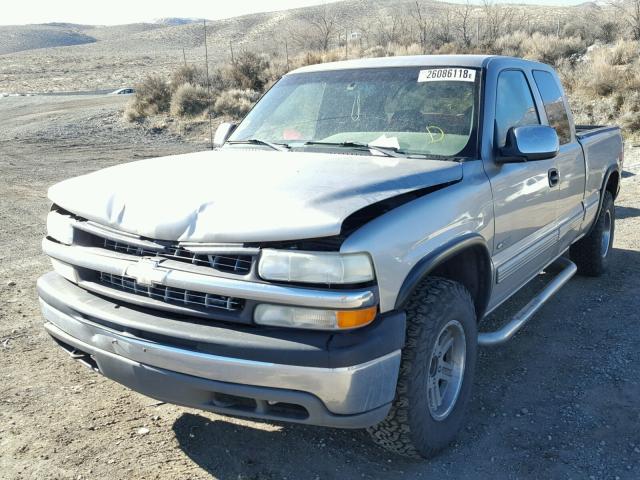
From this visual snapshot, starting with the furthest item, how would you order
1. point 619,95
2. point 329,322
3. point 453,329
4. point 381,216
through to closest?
point 619,95 < point 453,329 < point 381,216 < point 329,322

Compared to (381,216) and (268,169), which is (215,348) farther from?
(268,169)

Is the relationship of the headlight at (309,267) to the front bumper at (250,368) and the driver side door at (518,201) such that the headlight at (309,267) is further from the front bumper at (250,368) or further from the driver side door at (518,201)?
the driver side door at (518,201)

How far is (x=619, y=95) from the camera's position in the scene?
52.3 ft

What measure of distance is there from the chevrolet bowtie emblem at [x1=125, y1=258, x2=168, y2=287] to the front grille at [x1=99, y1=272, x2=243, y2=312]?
0.06 m

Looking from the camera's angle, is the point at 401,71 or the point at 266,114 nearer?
the point at 401,71

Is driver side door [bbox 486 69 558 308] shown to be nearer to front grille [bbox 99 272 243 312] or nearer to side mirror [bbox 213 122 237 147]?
front grille [bbox 99 272 243 312]

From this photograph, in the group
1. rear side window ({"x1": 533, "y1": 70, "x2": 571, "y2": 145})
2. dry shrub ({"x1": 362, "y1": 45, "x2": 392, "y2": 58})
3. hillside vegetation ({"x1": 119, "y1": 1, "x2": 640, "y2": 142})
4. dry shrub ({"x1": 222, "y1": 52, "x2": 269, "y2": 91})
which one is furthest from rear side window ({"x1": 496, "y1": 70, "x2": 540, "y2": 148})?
dry shrub ({"x1": 362, "y1": 45, "x2": 392, "y2": 58})

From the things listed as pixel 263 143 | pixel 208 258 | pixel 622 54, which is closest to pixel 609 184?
pixel 263 143

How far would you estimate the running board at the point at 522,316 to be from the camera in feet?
12.2

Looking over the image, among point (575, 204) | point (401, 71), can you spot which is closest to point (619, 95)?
point (575, 204)

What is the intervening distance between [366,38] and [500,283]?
32309 mm

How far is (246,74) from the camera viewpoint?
24312 mm

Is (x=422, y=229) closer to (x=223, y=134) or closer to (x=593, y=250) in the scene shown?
(x=223, y=134)

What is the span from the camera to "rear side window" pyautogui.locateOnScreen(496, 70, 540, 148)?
3.95 m
